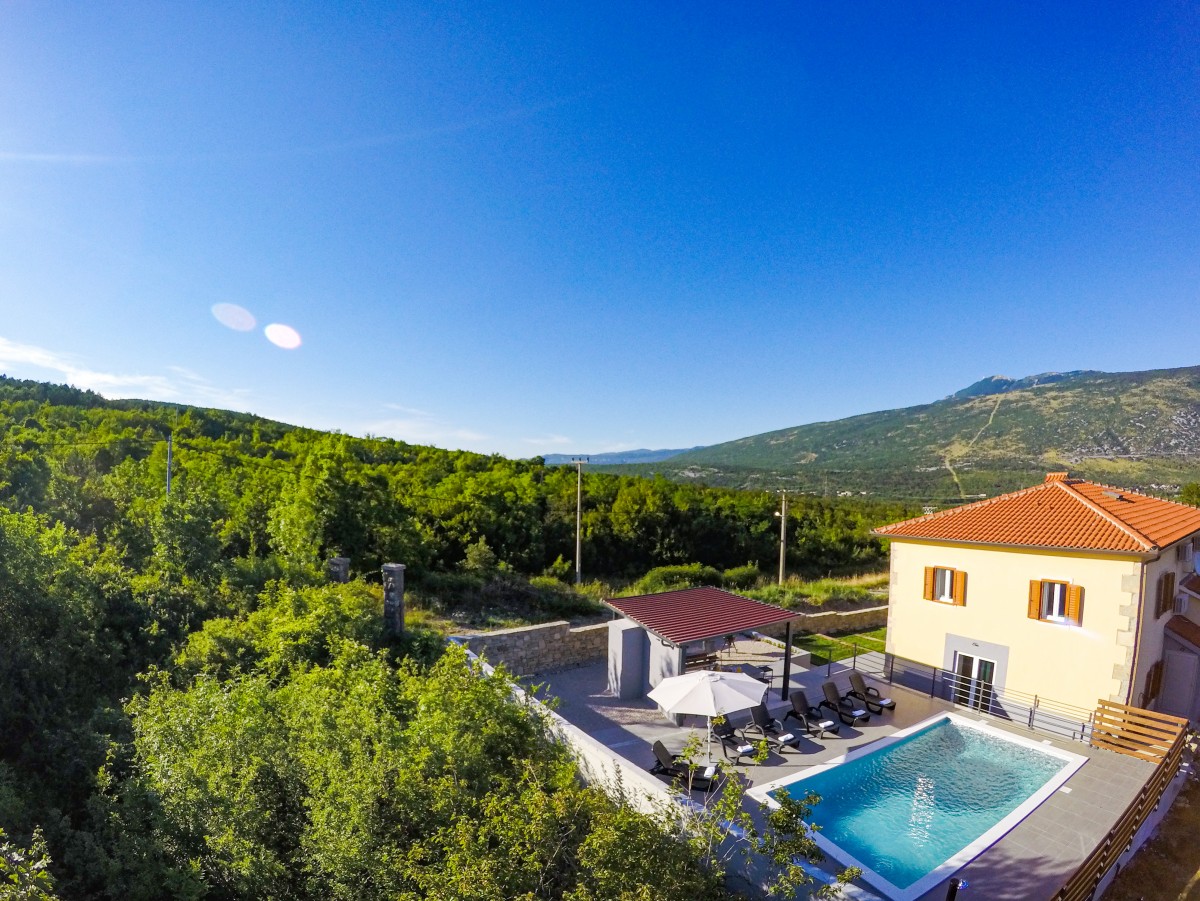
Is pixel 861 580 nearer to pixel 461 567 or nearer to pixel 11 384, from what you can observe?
pixel 461 567

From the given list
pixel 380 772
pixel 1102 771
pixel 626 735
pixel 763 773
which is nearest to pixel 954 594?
pixel 1102 771

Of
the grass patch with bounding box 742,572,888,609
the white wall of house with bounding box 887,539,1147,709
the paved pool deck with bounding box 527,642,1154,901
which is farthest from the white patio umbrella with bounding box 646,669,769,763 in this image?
the grass patch with bounding box 742,572,888,609

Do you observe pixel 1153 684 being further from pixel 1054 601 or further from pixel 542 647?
pixel 542 647

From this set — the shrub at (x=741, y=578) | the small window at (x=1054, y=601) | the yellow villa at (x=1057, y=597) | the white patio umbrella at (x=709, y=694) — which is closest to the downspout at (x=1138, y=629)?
the yellow villa at (x=1057, y=597)

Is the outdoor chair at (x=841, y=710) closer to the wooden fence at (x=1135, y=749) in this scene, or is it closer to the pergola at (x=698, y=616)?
the pergola at (x=698, y=616)

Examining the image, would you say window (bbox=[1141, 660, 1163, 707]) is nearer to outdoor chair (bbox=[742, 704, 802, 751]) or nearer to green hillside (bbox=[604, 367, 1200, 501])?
outdoor chair (bbox=[742, 704, 802, 751])

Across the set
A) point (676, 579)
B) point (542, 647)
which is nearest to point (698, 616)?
point (542, 647)

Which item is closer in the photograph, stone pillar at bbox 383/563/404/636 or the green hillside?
stone pillar at bbox 383/563/404/636
